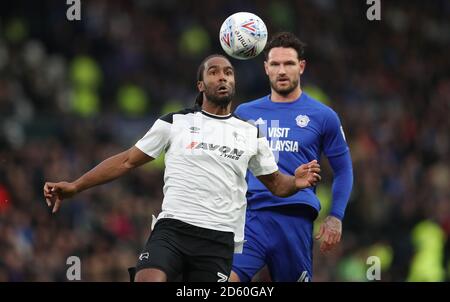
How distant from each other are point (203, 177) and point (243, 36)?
1.64 metres

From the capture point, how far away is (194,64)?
77.4 ft

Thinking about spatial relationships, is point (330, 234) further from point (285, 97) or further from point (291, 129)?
point (285, 97)

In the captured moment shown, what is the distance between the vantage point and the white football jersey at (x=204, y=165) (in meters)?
9.66

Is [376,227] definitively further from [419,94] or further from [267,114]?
[267,114]

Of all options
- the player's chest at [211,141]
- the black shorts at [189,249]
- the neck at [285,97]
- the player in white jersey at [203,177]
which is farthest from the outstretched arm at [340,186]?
the black shorts at [189,249]

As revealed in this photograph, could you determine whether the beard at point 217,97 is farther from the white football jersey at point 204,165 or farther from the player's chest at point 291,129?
the player's chest at point 291,129

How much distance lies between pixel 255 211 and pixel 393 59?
15.0 metres

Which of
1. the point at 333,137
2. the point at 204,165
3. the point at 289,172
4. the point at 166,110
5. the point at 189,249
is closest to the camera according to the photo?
the point at 189,249

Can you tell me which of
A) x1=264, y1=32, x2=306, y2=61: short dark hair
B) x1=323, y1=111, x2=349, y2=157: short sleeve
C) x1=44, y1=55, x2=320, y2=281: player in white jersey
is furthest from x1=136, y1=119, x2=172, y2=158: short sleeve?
x1=323, y1=111, x2=349, y2=157: short sleeve

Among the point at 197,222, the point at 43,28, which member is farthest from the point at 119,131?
the point at 197,222

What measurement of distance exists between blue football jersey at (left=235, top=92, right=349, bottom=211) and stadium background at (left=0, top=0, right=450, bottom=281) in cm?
511

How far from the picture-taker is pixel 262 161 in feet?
32.9

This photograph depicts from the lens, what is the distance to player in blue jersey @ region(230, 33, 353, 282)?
1083 centimetres

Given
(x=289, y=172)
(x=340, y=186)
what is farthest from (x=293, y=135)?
(x=340, y=186)
